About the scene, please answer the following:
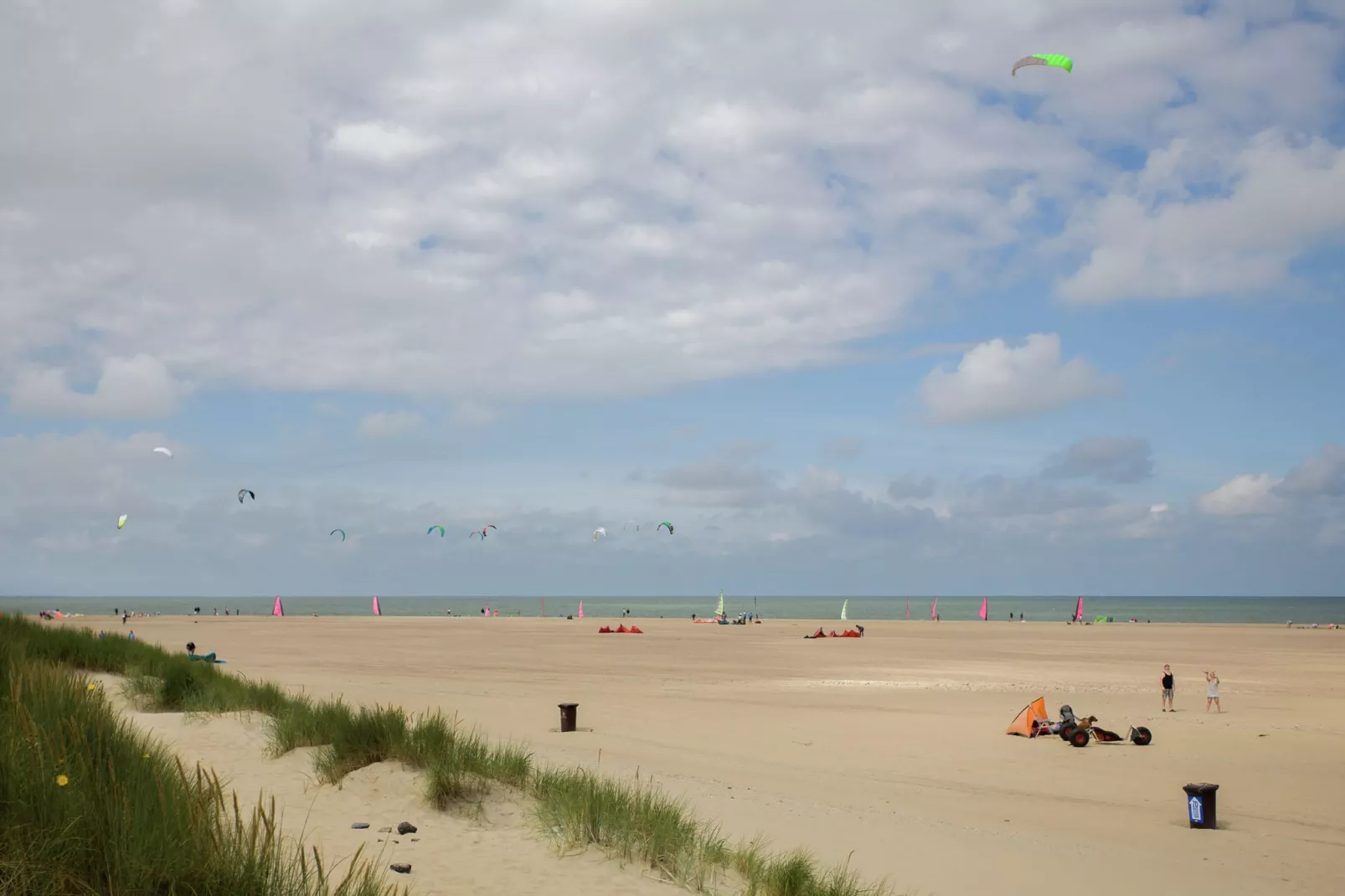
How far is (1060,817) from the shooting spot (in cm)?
1087

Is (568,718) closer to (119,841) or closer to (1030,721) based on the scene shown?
(1030,721)

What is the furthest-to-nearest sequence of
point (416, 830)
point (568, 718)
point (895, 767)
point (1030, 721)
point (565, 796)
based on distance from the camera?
point (1030, 721)
point (568, 718)
point (895, 767)
point (565, 796)
point (416, 830)

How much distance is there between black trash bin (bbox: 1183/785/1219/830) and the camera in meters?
10.3

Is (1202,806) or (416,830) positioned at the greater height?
(416,830)

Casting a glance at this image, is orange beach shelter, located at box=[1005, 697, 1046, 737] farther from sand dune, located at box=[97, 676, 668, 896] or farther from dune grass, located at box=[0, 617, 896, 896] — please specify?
sand dune, located at box=[97, 676, 668, 896]

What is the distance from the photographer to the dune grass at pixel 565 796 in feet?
22.0

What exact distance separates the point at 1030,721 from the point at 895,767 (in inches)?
163

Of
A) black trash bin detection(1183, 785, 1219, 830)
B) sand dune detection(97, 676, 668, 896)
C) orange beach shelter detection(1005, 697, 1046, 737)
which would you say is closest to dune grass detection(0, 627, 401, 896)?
sand dune detection(97, 676, 668, 896)

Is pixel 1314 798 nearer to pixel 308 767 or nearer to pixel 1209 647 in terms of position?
pixel 308 767

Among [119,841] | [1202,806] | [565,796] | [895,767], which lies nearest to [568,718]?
[895,767]

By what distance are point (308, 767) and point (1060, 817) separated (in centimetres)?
842

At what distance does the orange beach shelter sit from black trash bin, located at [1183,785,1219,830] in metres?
5.68

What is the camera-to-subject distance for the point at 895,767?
1341 cm

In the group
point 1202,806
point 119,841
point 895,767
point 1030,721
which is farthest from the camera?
point 1030,721
